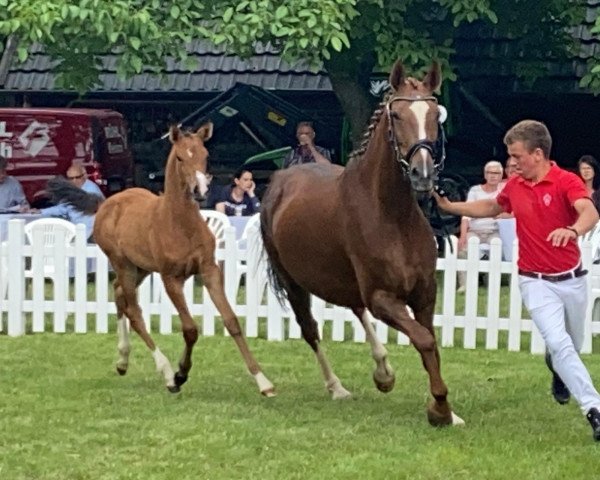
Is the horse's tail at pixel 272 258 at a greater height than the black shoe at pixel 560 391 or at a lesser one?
greater

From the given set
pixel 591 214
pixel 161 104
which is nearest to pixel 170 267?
pixel 591 214

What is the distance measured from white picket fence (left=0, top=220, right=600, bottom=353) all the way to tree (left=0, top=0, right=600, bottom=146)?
260 cm

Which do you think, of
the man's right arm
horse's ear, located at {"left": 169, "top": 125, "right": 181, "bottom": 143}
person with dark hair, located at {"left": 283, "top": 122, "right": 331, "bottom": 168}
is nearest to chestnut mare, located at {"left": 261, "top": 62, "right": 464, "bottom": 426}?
the man's right arm

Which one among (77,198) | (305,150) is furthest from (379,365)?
(305,150)

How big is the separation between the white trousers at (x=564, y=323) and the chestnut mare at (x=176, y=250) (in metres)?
2.37

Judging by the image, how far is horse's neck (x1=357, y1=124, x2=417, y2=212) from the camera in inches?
329

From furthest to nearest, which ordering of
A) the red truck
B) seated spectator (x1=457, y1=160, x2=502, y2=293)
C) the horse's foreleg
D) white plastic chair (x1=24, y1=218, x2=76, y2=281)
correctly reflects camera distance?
the red truck, seated spectator (x1=457, y1=160, x2=502, y2=293), white plastic chair (x1=24, y1=218, x2=76, y2=281), the horse's foreleg

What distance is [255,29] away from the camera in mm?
14727

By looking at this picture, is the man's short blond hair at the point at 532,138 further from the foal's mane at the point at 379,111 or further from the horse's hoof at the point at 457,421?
the horse's hoof at the point at 457,421

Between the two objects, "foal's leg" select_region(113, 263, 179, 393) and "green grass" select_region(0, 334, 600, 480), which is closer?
"green grass" select_region(0, 334, 600, 480)

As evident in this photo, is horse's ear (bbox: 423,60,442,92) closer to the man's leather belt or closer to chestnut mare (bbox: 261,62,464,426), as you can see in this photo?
chestnut mare (bbox: 261,62,464,426)

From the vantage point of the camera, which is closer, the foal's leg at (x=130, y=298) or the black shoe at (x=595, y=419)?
the black shoe at (x=595, y=419)

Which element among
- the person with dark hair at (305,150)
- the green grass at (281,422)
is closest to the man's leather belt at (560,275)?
the green grass at (281,422)

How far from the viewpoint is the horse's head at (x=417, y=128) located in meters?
7.76
